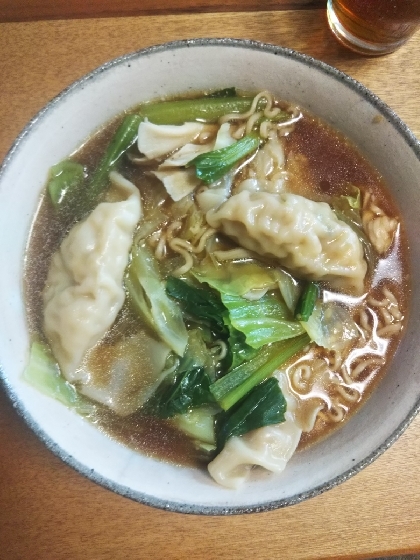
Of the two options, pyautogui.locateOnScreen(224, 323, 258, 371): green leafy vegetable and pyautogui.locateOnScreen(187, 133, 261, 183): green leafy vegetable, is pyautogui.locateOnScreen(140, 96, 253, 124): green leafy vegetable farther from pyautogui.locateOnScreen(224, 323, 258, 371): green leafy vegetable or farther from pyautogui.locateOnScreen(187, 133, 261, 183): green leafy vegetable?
pyautogui.locateOnScreen(224, 323, 258, 371): green leafy vegetable

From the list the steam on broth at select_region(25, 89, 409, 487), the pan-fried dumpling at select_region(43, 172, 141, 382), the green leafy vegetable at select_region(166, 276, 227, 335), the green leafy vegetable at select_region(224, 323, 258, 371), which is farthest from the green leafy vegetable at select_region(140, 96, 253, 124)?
the green leafy vegetable at select_region(224, 323, 258, 371)

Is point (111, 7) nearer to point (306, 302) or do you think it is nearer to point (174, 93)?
point (174, 93)

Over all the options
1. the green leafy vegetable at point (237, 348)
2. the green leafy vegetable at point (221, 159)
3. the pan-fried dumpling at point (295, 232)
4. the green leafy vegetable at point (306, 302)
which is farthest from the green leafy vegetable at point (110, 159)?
the green leafy vegetable at point (306, 302)

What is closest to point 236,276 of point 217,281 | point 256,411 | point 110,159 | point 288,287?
point 217,281

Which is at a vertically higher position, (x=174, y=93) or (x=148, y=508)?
(x=174, y=93)

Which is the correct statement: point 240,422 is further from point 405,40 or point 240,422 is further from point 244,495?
point 405,40

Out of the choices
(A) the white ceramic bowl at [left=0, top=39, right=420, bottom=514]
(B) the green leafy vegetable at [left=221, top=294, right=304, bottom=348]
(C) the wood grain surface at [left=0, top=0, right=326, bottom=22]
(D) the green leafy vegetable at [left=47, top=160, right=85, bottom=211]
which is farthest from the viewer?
(C) the wood grain surface at [left=0, top=0, right=326, bottom=22]
